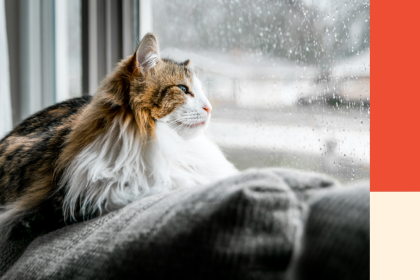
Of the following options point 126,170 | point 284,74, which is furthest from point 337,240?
point 284,74

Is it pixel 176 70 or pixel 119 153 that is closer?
pixel 119 153

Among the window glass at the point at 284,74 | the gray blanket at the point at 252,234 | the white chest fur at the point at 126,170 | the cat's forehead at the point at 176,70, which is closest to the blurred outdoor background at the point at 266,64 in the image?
the window glass at the point at 284,74

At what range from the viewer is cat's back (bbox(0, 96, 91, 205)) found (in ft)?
3.18

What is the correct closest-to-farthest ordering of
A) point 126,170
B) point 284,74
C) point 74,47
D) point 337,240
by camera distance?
point 337,240 < point 126,170 < point 284,74 < point 74,47

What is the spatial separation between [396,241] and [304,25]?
74 cm

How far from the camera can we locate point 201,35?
1412 millimetres

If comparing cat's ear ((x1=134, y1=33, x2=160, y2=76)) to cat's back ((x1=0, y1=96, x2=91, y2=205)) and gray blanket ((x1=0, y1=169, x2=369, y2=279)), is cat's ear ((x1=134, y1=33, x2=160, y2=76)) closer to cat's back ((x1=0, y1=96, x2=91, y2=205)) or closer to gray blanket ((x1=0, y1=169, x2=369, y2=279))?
cat's back ((x1=0, y1=96, x2=91, y2=205))

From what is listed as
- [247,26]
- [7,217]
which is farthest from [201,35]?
[7,217]

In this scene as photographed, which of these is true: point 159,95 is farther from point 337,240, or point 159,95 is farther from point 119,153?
point 337,240

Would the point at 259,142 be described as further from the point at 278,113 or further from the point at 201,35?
the point at 201,35

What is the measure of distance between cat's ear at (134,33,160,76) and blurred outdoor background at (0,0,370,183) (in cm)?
21

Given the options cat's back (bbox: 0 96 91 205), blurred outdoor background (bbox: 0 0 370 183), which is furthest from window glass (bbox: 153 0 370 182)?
cat's back (bbox: 0 96 91 205)

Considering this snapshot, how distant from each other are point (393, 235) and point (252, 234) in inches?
7.9

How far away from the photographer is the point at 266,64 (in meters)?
1.21
